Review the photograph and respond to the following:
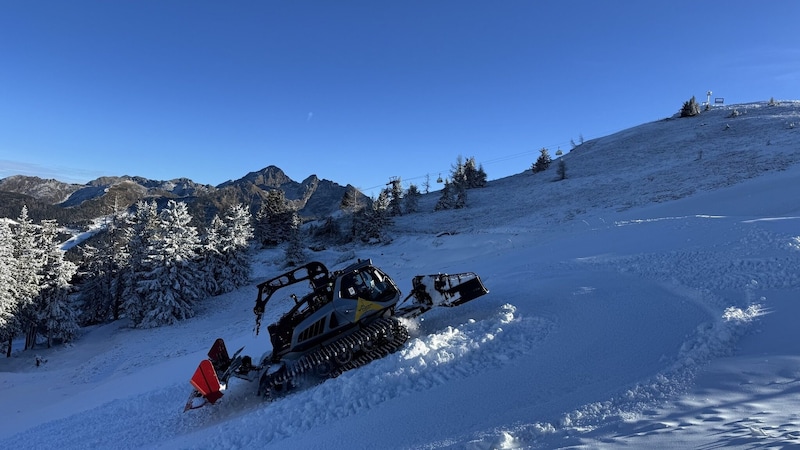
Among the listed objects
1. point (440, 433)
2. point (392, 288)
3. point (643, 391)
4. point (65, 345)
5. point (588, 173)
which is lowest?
point (65, 345)

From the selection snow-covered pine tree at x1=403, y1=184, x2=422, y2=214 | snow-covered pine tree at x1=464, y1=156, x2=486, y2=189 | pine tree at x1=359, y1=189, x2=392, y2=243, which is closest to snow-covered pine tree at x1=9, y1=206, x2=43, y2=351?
pine tree at x1=359, y1=189, x2=392, y2=243

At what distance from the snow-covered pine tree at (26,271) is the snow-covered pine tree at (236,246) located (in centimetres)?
1426

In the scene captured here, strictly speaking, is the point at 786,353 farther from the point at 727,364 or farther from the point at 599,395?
the point at 599,395

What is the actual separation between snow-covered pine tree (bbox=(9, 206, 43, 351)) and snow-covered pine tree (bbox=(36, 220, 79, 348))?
1.73 feet

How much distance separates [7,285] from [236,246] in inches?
686

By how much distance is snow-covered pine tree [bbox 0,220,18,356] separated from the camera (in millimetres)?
28828

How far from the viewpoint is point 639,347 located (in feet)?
27.4

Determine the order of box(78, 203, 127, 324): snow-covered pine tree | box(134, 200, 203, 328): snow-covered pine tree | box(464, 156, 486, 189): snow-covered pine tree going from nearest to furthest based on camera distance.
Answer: box(134, 200, 203, 328): snow-covered pine tree
box(78, 203, 127, 324): snow-covered pine tree
box(464, 156, 486, 189): snow-covered pine tree

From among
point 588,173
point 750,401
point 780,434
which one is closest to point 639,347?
point 750,401

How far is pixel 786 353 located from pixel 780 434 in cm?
313

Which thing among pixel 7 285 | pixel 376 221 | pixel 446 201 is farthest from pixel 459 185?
pixel 7 285

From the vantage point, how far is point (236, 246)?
43031 mm

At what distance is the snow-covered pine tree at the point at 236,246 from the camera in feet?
140

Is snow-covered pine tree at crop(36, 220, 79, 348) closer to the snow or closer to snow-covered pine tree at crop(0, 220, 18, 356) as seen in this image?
snow-covered pine tree at crop(0, 220, 18, 356)
